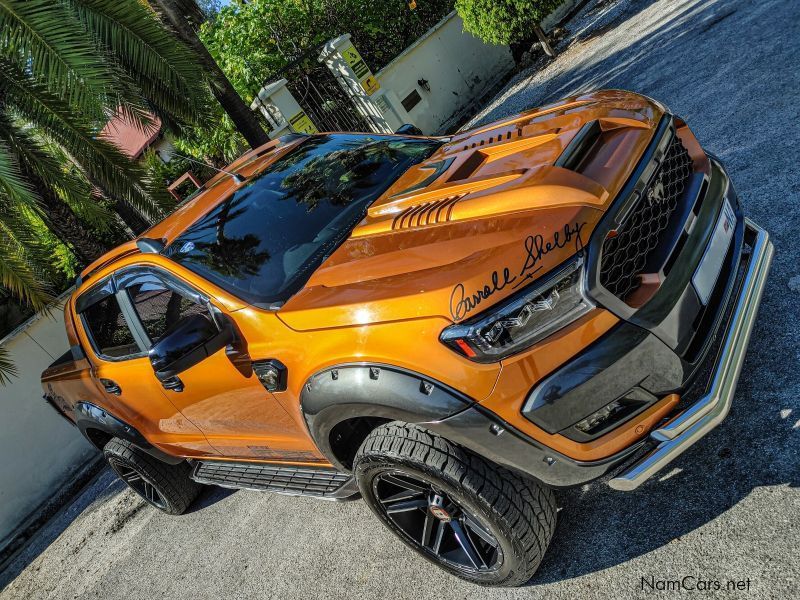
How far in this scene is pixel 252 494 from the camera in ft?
14.7

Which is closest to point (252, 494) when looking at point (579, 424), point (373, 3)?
point (579, 424)

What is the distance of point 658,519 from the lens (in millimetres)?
2631

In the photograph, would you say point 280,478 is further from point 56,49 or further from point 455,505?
point 56,49

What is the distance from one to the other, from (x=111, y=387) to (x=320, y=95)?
8.99m

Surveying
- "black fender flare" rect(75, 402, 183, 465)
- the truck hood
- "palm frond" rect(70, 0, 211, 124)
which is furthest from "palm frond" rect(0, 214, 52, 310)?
the truck hood

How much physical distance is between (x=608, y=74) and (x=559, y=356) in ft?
26.3

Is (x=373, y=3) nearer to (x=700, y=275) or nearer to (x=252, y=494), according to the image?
(x=252, y=494)

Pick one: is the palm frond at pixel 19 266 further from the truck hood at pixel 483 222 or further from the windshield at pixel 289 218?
the truck hood at pixel 483 222

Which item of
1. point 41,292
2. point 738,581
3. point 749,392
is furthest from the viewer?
point 41,292

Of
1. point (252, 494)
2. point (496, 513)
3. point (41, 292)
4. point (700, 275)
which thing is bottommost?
point (252, 494)

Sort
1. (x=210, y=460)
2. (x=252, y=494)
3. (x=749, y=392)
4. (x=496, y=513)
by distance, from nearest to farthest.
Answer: (x=496, y=513) < (x=749, y=392) < (x=210, y=460) < (x=252, y=494)

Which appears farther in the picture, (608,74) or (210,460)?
(608,74)
